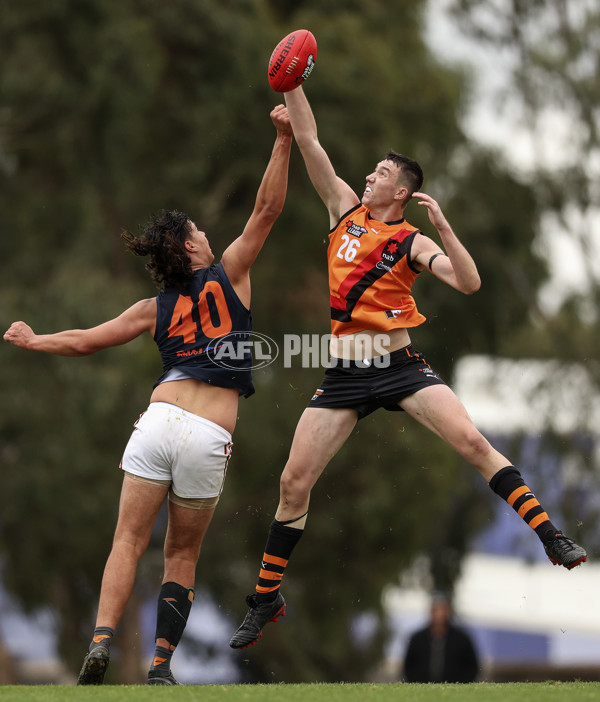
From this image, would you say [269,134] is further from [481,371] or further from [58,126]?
[481,371]

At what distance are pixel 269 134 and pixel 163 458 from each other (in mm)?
9985

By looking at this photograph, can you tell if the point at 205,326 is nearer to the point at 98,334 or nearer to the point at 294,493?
the point at 98,334

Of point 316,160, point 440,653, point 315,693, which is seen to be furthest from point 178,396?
point 440,653

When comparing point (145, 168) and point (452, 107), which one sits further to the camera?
point (452, 107)

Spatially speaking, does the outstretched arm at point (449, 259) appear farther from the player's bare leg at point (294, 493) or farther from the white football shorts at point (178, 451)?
the white football shorts at point (178, 451)

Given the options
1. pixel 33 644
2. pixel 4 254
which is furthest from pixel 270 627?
pixel 4 254

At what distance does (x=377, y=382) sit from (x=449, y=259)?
0.78 m

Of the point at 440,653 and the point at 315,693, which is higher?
the point at 440,653

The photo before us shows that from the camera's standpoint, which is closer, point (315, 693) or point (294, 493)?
point (315, 693)

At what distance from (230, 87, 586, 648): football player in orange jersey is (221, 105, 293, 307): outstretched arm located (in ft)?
0.76

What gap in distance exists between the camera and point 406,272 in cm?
605

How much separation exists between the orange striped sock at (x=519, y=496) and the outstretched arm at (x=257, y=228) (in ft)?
5.43

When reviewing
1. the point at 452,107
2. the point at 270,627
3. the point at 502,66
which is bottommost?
the point at 270,627

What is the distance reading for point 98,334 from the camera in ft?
20.0
